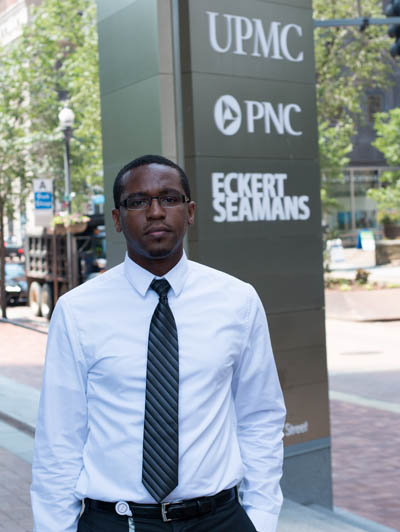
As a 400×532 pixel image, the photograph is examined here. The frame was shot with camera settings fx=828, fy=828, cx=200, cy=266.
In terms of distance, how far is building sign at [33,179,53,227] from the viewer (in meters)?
19.5

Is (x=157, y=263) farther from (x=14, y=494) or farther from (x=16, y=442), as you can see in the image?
(x=16, y=442)

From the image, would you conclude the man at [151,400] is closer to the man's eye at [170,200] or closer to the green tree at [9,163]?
the man's eye at [170,200]

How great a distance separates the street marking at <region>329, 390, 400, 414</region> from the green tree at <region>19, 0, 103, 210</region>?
57.9 ft

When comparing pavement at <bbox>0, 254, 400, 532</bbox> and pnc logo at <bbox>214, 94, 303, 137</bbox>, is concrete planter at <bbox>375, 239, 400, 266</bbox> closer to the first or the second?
pavement at <bbox>0, 254, 400, 532</bbox>

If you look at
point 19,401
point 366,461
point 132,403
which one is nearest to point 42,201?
point 19,401

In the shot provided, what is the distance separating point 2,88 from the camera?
86.6ft

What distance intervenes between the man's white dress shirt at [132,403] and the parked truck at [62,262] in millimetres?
18299

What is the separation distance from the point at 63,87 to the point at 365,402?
22.8 m

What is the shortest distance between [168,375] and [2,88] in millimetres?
25633

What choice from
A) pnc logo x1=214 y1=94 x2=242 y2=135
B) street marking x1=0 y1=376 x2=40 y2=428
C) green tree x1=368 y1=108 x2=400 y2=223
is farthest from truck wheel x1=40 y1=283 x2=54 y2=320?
pnc logo x1=214 y1=94 x2=242 y2=135

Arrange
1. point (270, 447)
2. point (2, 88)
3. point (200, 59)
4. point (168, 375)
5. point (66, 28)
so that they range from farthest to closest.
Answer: point (66, 28) → point (2, 88) → point (200, 59) → point (270, 447) → point (168, 375)

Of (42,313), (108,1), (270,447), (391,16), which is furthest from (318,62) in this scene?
(270,447)

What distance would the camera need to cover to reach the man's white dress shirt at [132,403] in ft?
7.41

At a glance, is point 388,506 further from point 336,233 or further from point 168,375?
point 336,233
